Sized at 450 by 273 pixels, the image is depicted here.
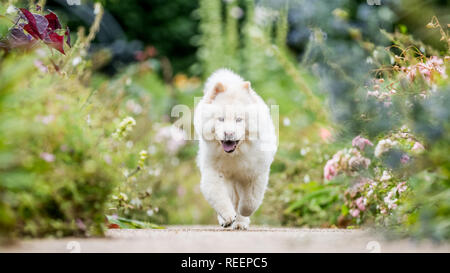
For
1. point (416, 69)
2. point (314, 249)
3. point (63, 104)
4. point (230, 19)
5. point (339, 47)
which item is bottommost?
point (314, 249)

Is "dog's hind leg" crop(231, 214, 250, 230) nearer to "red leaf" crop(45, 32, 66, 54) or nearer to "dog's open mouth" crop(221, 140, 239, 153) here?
"dog's open mouth" crop(221, 140, 239, 153)

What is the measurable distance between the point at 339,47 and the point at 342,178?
317cm

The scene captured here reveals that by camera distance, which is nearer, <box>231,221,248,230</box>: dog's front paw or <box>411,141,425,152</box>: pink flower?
<box>411,141,425,152</box>: pink flower

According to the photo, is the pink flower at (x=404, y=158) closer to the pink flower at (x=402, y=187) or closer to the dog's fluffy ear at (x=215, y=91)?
the pink flower at (x=402, y=187)

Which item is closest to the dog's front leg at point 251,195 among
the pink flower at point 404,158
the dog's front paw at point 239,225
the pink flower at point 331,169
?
the dog's front paw at point 239,225

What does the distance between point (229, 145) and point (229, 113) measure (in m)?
0.28

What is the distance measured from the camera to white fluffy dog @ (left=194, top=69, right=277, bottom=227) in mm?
5020

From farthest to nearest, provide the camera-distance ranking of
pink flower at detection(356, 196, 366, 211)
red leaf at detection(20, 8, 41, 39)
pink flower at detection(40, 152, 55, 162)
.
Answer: pink flower at detection(356, 196, 366, 211) → red leaf at detection(20, 8, 41, 39) → pink flower at detection(40, 152, 55, 162)

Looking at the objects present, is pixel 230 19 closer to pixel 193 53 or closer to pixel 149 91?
pixel 149 91

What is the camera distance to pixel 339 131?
5477 millimetres

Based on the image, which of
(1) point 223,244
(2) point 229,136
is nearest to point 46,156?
(1) point 223,244

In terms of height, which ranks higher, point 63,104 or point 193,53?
point 193,53

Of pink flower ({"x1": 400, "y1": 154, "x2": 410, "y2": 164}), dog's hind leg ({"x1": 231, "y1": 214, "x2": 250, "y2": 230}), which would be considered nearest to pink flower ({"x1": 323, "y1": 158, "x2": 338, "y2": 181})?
dog's hind leg ({"x1": 231, "y1": 214, "x2": 250, "y2": 230})

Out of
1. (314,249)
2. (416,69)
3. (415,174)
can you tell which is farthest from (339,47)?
(314,249)
